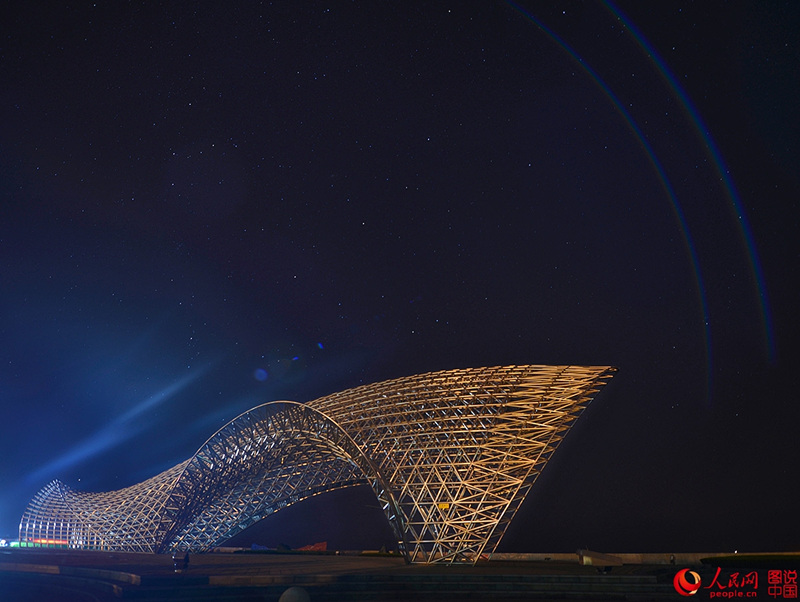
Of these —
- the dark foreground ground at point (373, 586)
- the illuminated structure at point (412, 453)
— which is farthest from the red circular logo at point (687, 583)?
the illuminated structure at point (412, 453)

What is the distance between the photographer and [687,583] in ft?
70.9

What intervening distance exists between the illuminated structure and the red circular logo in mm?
12496

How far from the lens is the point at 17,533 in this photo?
3071 inches

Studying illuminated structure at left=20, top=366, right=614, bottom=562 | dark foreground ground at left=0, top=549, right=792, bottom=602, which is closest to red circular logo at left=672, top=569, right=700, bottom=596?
dark foreground ground at left=0, top=549, right=792, bottom=602

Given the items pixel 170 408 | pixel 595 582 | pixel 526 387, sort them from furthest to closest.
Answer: pixel 170 408, pixel 526 387, pixel 595 582

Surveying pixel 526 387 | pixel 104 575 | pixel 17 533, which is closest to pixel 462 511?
pixel 526 387

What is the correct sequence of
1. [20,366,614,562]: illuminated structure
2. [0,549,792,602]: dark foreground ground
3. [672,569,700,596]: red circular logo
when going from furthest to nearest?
[20,366,614,562]: illuminated structure, [0,549,792,602]: dark foreground ground, [672,569,700,596]: red circular logo

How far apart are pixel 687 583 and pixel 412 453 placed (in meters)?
19.0

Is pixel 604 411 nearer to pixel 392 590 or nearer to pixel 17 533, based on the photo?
pixel 392 590

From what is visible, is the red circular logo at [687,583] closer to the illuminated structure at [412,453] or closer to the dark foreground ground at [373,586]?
the dark foreground ground at [373,586]

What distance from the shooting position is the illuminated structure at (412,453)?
3484cm

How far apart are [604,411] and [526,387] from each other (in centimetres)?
1913

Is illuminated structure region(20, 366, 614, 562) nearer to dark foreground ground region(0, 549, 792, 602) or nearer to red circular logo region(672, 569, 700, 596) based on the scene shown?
dark foreground ground region(0, 549, 792, 602)

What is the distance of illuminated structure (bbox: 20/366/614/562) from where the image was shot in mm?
34844
